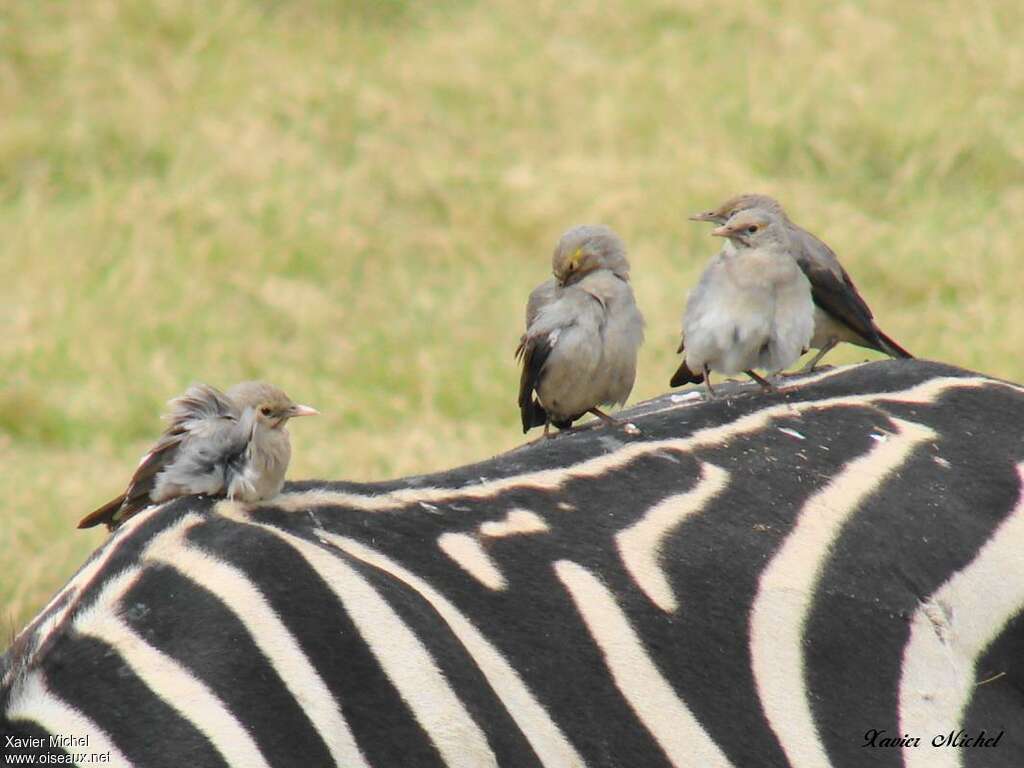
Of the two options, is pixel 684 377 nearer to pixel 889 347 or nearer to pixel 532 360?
pixel 532 360

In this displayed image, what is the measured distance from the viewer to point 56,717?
7.11 feet

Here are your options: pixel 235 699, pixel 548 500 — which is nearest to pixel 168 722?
pixel 235 699

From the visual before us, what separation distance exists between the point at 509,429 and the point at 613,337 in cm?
300

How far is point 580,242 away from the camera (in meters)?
4.19

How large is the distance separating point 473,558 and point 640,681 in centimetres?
34

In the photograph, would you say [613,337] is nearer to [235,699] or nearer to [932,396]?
[932,396]

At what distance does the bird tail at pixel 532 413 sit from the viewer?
435 centimetres

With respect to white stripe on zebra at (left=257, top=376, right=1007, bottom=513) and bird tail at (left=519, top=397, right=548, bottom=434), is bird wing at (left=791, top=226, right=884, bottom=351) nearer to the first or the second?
white stripe on zebra at (left=257, top=376, right=1007, bottom=513)

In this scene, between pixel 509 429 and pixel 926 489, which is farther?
pixel 509 429

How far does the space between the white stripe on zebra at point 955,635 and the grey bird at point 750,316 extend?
0.82 m

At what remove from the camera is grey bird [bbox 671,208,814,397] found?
392cm

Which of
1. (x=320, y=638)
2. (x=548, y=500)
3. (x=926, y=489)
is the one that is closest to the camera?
(x=320, y=638)

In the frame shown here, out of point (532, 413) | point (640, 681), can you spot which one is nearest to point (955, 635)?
point (640, 681)

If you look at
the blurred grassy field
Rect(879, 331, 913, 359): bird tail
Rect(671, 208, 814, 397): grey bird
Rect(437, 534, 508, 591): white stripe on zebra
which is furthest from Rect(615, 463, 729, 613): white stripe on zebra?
the blurred grassy field
